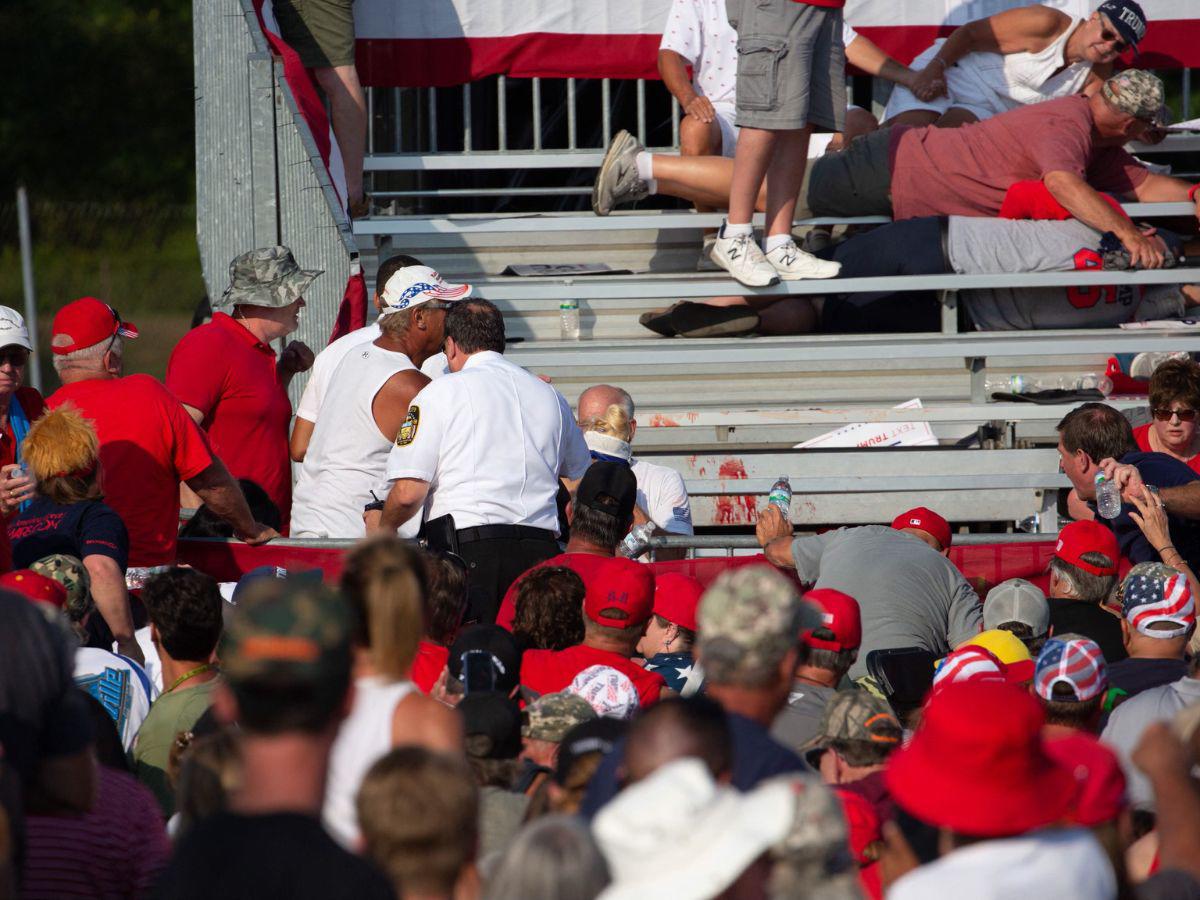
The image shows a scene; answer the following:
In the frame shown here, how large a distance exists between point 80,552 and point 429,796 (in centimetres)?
278

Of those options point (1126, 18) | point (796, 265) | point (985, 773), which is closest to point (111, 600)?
point (985, 773)

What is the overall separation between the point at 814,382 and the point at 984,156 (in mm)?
1284

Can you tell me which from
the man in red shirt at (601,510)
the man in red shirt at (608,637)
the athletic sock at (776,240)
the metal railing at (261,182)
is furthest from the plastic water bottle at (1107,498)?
the metal railing at (261,182)

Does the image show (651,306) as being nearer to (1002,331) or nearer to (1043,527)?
(1002,331)

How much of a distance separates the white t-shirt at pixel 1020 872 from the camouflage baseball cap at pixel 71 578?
8.01 feet

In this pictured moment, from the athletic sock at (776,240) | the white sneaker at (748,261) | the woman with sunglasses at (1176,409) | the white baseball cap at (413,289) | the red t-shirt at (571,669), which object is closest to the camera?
the red t-shirt at (571,669)

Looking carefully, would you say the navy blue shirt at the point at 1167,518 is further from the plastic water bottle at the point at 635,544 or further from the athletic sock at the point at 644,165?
the athletic sock at the point at 644,165

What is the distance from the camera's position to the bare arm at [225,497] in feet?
18.0

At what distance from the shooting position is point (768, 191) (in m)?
7.43

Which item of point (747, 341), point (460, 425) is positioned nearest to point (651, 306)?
point (747, 341)

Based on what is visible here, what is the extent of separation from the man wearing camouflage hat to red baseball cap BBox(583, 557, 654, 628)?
2100 mm

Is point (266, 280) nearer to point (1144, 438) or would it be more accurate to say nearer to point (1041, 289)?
point (1144, 438)

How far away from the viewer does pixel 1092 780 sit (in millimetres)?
2557

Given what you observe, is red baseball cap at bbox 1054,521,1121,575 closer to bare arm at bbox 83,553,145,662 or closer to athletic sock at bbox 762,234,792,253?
athletic sock at bbox 762,234,792,253
